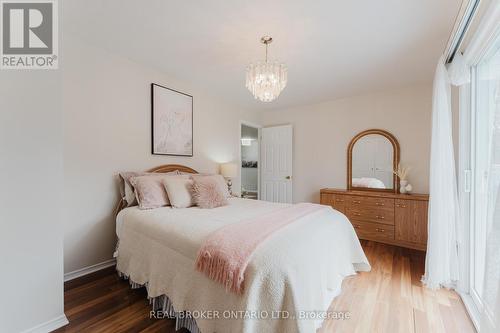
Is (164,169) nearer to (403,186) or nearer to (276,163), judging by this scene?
(276,163)

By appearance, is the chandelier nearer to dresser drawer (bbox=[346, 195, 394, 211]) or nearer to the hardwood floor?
the hardwood floor

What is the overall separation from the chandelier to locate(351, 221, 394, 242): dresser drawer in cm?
262

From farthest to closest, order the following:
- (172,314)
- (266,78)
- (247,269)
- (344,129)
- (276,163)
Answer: (276,163), (344,129), (266,78), (172,314), (247,269)

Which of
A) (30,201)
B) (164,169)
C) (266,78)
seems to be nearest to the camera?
(30,201)

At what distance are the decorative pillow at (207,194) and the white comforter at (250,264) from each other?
14 cm

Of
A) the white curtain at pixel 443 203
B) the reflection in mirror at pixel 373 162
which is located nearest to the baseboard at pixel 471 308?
the white curtain at pixel 443 203

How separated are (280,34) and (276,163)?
291cm

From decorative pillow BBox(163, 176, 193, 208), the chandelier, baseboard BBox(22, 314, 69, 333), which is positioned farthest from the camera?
decorative pillow BBox(163, 176, 193, 208)

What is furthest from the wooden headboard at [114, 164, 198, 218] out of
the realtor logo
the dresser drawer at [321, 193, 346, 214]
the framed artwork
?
the dresser drawer at [321, 193, 346, 214]

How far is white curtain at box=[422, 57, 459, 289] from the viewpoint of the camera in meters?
1.99

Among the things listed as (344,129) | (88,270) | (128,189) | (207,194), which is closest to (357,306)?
(207,194)

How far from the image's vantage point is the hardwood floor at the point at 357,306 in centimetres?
156

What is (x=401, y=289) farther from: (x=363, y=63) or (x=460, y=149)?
(x=363, y=63)

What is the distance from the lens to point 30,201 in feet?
4.67
